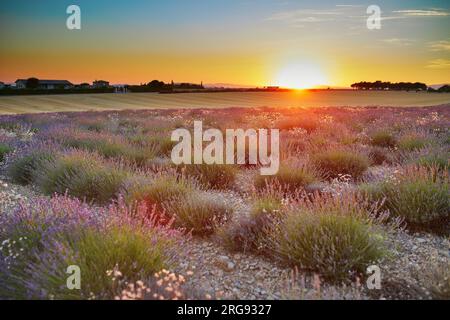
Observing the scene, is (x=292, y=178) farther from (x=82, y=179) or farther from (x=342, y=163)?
(x=82, y=179)

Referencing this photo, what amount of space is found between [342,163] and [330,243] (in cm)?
452

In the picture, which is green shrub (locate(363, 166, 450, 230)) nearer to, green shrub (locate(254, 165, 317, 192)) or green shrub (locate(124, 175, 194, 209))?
green shrub (locate(254, 165, 317, 192))

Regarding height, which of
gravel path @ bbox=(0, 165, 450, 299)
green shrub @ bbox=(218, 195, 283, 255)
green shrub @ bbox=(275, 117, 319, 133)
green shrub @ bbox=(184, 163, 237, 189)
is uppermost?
green shrub @ bbox=(275, 117, 319, 133)

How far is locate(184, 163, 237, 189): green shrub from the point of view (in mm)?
7517

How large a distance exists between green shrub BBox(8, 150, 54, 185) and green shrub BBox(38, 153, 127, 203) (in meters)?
0.66

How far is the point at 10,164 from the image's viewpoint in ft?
27.7

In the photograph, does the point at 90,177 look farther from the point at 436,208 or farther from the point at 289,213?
the point at 436,208

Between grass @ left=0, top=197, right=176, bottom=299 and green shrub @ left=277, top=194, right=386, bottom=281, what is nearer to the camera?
grass @ left=0, top=197, right=176, bottom=299

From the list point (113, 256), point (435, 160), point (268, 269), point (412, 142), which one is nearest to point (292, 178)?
point (435, 160)

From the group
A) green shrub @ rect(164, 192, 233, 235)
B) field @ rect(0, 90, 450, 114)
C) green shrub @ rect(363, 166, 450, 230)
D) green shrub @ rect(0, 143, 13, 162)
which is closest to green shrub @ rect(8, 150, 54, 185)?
green shrub @ rect(0, 143, 13, 162)

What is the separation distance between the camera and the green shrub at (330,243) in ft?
12.9

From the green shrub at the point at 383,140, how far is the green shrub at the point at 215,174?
6.20 m

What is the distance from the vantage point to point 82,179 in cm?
671

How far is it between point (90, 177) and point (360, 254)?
446 centimetres
